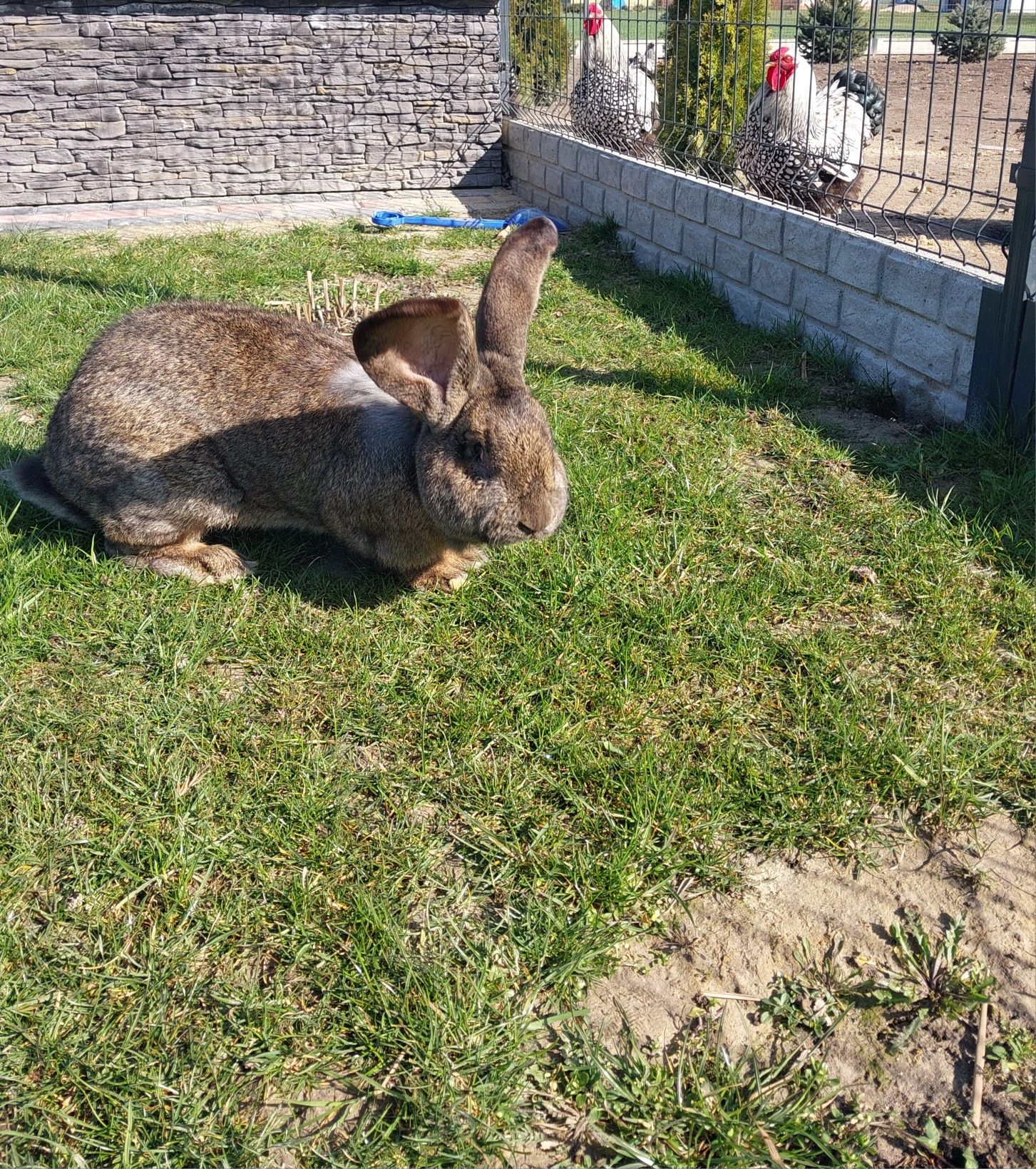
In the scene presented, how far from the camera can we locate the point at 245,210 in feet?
36.5

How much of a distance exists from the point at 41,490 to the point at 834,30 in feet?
16.1

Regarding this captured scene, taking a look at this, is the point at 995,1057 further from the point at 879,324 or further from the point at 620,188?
the point at 620,188

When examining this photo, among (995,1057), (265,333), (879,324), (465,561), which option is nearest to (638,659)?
(465,561)

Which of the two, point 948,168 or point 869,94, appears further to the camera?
point 869,94

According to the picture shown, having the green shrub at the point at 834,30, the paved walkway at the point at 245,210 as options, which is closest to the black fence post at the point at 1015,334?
the green shrub at the point at 834,30

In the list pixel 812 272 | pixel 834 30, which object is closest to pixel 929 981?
pixel 812 272

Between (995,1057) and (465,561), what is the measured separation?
243 cm

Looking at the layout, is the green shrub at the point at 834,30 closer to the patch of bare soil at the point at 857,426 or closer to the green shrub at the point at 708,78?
the green shrub at the point at 708,78

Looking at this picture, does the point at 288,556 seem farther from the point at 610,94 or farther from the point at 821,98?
the point at 610,94

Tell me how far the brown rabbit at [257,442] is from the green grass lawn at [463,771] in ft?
0.60

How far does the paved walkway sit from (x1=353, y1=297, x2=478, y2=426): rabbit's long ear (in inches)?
300

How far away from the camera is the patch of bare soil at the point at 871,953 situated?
87.8 inches

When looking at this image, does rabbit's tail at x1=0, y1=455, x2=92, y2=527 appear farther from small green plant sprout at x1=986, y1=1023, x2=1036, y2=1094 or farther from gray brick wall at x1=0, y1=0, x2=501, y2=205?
gray brick wall at x1=0, y1=0, x2=501, y2=205

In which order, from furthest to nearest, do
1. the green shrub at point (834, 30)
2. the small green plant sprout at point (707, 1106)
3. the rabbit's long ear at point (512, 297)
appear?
the green shrub at point (834, 30)
the rabbit's long ear at point (512, 297)
the small green plant sprout at point (707, 1106)
